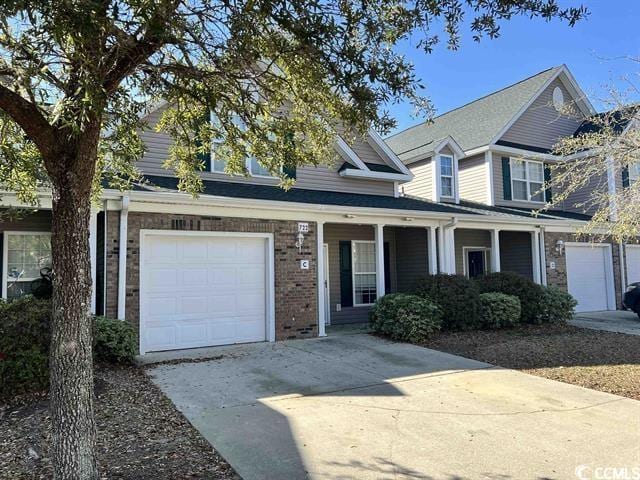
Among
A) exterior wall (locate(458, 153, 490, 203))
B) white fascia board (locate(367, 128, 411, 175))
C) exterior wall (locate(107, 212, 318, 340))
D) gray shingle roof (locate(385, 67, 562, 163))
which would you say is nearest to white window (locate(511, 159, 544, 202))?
exterior wall (locate(458, 153, 490, 203))

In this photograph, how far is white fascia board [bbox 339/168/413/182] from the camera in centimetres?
1345

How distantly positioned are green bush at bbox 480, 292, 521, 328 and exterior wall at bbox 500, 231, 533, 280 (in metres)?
4.06

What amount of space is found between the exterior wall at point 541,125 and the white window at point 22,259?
14.8 meters

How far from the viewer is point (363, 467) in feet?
13.7

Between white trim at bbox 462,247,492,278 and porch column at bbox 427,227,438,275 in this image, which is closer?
porch column at bbox 427,227,438,275

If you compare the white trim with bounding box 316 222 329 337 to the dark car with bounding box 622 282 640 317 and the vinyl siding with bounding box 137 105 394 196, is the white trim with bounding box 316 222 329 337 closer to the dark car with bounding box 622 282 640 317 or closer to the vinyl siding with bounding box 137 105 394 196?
the vinyl siding with bounding box 137 105 394 196

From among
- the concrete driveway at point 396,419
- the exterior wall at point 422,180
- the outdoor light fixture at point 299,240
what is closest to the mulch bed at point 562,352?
the concrete driveway at point 396,419

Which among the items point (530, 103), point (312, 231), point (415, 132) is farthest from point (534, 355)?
point (415, 132)

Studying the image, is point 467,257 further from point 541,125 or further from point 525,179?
point 541,125

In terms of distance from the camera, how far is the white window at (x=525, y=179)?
17250 millimetres

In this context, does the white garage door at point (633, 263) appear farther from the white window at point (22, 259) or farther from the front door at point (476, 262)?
the white window at point (22, 259)

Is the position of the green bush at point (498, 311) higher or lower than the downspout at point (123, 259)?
lower

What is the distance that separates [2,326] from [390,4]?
6407 millimetres

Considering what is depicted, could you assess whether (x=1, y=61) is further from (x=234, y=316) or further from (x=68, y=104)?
(x=234, y=316)
